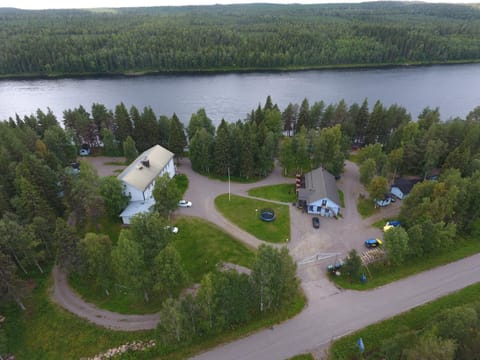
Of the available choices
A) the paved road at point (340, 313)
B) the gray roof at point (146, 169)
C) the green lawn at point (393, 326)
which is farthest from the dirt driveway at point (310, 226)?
the green lawn at point (393, 326)

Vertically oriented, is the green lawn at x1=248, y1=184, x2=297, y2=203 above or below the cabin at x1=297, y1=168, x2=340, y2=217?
below

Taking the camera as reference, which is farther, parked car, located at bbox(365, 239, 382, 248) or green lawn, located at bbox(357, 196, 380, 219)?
green lawn, located at bbox(357, 196, 380, 219)

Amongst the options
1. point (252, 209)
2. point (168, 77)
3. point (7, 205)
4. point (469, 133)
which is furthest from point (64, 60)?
point (469, 133)

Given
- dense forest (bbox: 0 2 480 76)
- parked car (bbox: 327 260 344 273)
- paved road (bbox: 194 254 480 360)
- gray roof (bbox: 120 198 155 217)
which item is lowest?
paved road (bbox: 194 254 480 360)

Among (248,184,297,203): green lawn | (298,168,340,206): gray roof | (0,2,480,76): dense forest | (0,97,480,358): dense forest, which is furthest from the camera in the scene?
(0,2,480,76): dense forest

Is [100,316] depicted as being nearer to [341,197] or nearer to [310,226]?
[310,226]

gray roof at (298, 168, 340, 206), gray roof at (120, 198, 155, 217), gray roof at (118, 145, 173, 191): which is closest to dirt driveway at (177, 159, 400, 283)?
gray roof at (298, 168, 340, 206)

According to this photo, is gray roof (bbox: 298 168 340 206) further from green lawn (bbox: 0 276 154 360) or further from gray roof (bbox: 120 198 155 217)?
green lawn (bbox: 0 276 154 360)

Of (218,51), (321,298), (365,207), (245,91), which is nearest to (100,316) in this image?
(321,298)
